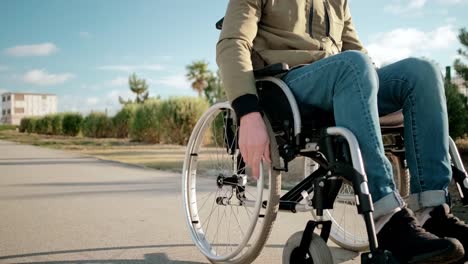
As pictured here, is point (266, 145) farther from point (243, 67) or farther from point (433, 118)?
point (433, 118)

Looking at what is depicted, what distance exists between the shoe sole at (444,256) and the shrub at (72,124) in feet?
101

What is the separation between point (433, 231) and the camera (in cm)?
178

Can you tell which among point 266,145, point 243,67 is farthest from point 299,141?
point 243,67

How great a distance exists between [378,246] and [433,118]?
0.53 meters

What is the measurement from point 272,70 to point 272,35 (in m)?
0.23

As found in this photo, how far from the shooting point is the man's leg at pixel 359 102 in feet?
5.33

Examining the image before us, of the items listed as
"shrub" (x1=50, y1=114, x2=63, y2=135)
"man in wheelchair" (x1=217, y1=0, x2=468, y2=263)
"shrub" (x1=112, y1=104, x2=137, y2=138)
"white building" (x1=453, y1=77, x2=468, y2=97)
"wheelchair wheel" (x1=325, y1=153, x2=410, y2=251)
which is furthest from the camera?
"shrub" (x1=50, y1=114, x2=63, y2=135)

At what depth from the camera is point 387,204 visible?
1.60 metres

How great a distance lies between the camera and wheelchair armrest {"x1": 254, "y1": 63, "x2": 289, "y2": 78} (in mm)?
1919

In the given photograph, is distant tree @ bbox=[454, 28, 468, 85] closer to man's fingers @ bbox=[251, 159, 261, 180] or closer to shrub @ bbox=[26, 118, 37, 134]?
man's fingers @ bbox=[251, 159, 261, 180]

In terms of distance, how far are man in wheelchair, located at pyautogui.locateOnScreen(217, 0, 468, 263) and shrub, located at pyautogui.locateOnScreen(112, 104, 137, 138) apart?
20.9m

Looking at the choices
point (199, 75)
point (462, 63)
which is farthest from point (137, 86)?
point (462, 63)

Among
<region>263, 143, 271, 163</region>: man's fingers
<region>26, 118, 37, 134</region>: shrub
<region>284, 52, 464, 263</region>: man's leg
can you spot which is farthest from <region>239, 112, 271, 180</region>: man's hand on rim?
<region>26, 118, 37, 134</region>: shrub

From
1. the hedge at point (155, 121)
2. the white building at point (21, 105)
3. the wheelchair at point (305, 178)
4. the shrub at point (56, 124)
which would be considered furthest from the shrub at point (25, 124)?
the white building at point (21, 105)
